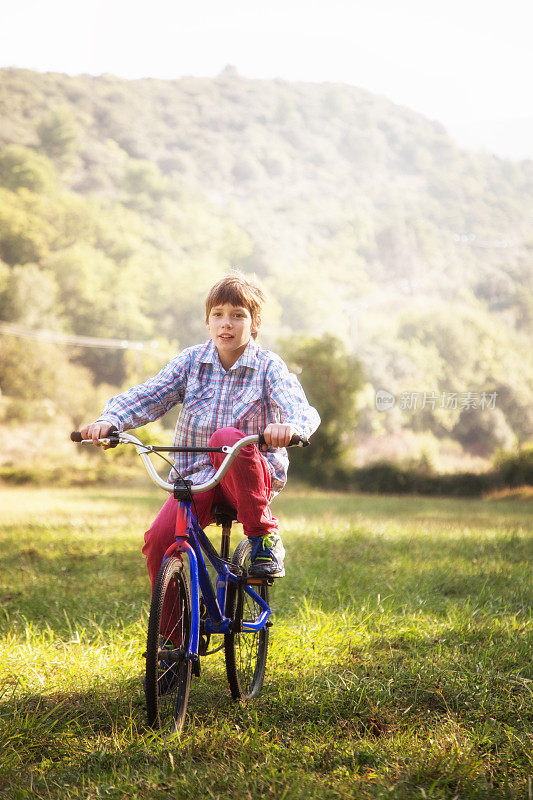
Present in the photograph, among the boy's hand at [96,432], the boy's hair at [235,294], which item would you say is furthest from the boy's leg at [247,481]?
the boy's hair at [235,294]

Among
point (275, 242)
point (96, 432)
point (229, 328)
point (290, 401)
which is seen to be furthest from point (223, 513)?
point (275, 242)

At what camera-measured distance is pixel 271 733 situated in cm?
243

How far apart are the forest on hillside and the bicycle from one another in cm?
1240

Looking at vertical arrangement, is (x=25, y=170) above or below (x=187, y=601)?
above

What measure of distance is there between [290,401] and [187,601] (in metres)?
0.79

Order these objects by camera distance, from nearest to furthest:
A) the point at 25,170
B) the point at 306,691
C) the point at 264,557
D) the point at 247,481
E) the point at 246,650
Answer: the point at 247,481 → the point at 264,557 → the point at 306,691 → the point at 246,650 → the point at 25,170

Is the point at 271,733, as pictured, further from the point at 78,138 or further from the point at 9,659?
the point at 78,138

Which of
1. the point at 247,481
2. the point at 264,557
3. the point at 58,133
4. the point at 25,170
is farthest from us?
the point at 58,133

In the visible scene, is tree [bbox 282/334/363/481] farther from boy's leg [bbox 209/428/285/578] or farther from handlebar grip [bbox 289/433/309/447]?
handlebar grip [bbox 289/433/309/447]

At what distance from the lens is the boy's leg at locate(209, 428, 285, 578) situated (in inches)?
97.2

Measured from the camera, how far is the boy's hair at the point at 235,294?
2770 mm

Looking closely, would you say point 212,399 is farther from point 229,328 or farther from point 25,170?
point 25,170

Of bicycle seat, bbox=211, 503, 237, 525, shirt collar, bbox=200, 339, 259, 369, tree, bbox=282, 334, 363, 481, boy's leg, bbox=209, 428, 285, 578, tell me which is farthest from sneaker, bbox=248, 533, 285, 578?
tree, bbox=282, 334, 363, 481

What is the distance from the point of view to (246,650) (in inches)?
116
